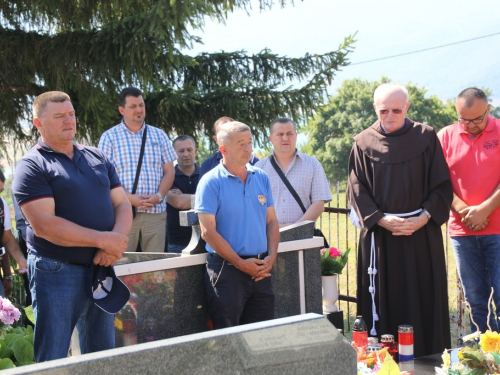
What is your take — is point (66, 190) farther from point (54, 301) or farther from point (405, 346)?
point (405, 346)

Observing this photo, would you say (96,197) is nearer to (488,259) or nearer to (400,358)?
(400,358)

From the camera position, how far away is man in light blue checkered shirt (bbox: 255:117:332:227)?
607 cm

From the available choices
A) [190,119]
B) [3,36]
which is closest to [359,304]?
[190,119]

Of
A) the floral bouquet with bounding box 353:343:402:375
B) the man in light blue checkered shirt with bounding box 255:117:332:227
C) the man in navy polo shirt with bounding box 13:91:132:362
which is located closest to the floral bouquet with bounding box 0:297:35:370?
the man in navy polo shirt with bounding box 13:91:132:362

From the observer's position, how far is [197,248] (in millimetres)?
4969

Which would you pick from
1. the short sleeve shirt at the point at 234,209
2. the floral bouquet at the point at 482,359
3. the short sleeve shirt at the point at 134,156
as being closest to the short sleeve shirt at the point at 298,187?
the short sleeve shirt at the point at 134,156

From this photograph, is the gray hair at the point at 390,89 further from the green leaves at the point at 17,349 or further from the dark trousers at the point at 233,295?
the green leaves at the point at 17,349

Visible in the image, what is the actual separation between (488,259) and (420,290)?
649 millimetres

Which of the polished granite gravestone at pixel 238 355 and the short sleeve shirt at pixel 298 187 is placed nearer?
the polished granite gravestone at pixel 238 355

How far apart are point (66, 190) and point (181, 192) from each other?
9.48ft

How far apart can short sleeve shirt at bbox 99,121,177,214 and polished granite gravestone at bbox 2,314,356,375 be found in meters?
3.72

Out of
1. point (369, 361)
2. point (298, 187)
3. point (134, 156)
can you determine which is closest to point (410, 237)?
point (298, 187)

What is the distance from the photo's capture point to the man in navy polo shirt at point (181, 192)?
664 centimetres

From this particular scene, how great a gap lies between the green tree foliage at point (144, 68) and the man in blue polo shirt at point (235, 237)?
299cm
